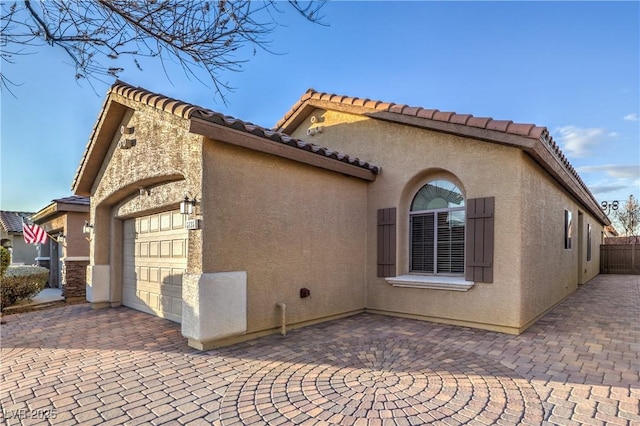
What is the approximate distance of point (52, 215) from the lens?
14.8 metres

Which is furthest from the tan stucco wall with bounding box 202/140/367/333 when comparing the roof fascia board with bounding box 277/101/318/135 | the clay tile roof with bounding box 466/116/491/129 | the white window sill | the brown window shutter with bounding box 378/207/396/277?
the roof fascia board with bounding box 277/101/318/135

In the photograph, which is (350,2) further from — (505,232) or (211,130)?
(505,232)

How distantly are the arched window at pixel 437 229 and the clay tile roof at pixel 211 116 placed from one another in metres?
1.57

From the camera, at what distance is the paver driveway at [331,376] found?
397 cm

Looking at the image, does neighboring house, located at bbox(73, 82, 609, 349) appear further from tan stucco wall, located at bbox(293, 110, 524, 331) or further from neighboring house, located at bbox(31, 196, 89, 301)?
neighboring house, located at bbox(31, 196, 89, 301)

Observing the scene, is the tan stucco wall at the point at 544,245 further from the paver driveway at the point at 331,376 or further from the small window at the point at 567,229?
the paver driveway at the point at 331,376

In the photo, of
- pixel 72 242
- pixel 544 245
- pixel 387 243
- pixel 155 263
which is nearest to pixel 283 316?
pixel 387 243

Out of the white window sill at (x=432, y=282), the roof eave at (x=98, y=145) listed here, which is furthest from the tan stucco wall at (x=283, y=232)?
the roof eave at (x=98, y=145)

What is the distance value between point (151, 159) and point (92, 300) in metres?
5.39

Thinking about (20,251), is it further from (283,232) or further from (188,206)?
(283,232)

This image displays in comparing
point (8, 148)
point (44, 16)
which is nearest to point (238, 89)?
point (44, 16)

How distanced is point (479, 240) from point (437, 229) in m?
1.16

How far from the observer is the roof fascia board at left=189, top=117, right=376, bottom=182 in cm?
631

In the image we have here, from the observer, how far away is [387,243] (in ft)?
30.7
